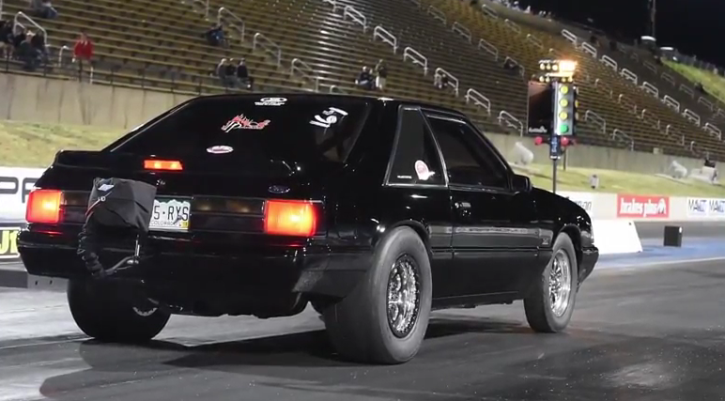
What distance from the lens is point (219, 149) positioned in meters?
7.26

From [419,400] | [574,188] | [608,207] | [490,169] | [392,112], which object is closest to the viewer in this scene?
[419,400]

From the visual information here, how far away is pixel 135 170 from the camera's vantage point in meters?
6.84

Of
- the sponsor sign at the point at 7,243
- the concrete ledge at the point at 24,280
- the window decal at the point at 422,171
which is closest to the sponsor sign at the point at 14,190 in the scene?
the sponsor sign at the point at 7,243

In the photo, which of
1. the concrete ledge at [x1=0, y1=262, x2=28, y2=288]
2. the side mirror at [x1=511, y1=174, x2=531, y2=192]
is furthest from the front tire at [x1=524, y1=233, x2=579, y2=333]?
the concrete ledge at [x1=0, y1=262, x2=28, y2=288]

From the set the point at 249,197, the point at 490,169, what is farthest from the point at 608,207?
the point at 249,197

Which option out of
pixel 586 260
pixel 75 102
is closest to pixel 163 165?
pixel 586 260

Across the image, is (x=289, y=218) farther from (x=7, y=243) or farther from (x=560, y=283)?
(x=7, y=243)

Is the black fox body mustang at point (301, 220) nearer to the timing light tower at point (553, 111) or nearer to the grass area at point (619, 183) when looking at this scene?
the timing light tower at point (553, 111)

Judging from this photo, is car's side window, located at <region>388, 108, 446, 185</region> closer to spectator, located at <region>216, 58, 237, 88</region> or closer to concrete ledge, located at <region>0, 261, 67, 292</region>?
concrete ledge, located at <region>0, 261, 67, 292</region>

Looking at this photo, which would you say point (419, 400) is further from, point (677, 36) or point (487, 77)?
point (677, 36)

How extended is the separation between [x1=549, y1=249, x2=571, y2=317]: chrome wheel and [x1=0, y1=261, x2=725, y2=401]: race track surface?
0.23 m

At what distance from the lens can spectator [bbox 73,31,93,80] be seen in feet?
84.2

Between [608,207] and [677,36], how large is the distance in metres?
54.1

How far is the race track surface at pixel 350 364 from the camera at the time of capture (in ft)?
20.3
